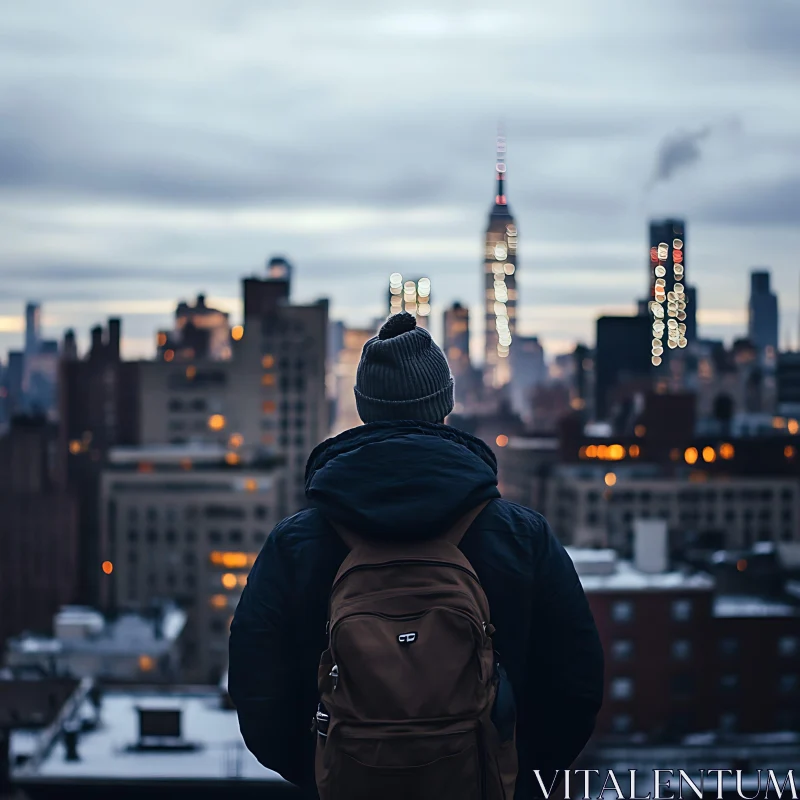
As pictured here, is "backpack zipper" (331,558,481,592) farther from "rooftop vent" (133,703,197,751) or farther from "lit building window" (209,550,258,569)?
"lit building window" (209,550,258,569)

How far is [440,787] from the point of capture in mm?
4098

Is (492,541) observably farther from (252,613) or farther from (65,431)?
(65,431)

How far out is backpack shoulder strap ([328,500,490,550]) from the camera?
4.39 meters

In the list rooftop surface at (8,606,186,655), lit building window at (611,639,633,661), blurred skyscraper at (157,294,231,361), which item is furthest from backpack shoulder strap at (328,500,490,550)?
blurred skyscraper at (157,294,231,361)

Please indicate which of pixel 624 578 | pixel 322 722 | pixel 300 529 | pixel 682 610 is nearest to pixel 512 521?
pixel 300 529

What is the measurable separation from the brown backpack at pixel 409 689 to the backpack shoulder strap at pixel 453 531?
0.41 feet

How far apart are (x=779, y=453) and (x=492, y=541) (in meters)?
88.6

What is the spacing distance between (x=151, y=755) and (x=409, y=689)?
28.5 metres

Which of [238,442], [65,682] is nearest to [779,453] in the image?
[238,442]

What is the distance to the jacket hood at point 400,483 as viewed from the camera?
4297 mm

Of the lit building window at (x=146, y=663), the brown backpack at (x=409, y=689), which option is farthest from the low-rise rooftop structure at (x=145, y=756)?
the brown backpack at (x=409, y=689)

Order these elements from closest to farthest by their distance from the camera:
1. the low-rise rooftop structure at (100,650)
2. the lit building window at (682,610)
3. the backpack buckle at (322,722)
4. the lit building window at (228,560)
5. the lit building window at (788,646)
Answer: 1. the backpack buckle at (322,722)
2. the lit building window at (682,610)
3. the lit building window at (788,646)
4. the low-rise rooftop structure at (100,650)
5. the lit building window at (228,560)

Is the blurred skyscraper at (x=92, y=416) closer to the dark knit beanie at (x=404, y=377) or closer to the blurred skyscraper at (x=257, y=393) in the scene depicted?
the blurred skyscraper at (x=257, y=393)

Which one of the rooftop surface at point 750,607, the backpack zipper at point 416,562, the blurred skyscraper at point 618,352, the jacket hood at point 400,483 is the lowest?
the rooftop surface at point 750,607
